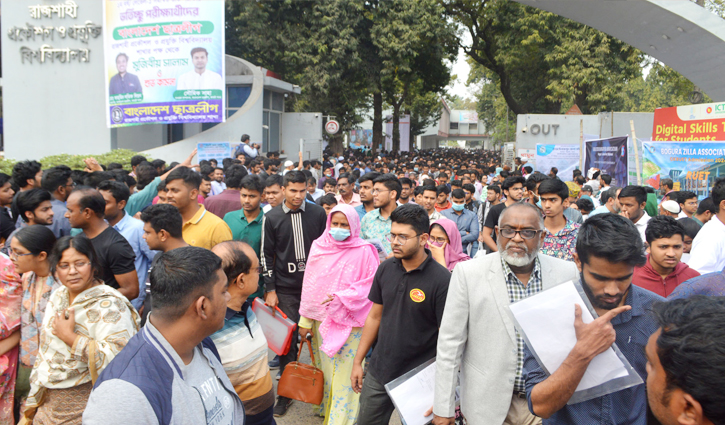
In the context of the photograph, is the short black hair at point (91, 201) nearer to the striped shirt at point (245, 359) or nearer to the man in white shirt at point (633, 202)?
the striped shirt at point (245, 359)

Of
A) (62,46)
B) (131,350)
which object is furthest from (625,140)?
(62,46)

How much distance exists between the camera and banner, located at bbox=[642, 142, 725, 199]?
807 cm

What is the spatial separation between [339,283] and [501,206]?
308 centimetres

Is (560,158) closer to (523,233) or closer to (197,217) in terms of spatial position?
(197,217)

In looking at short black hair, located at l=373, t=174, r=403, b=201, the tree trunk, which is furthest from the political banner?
the tree trunk

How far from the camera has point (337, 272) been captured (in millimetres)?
3934

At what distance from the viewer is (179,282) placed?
1.72 m

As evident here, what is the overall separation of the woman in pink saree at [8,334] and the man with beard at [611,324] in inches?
119

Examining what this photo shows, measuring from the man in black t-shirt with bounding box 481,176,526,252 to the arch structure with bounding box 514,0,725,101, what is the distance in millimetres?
6302

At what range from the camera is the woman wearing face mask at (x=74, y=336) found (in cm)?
238

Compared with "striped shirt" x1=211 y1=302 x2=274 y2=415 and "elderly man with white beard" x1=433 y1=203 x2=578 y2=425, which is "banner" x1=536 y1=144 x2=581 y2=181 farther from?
"striped shirt" x1=211 y1=302 x2=274 y2=415

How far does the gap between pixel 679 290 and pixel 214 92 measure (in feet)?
49.6

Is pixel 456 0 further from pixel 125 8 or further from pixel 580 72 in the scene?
pixel 125 8

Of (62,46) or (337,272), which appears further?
(62,46)
